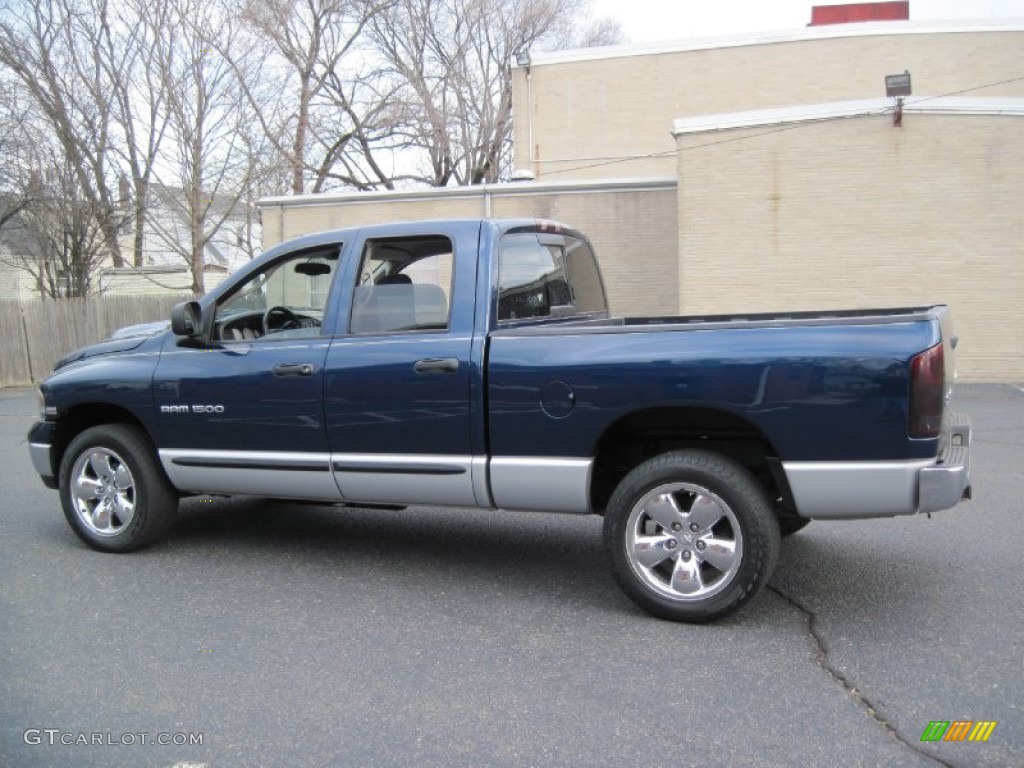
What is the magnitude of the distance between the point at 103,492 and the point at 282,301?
1.67m

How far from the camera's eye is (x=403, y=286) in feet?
16.2

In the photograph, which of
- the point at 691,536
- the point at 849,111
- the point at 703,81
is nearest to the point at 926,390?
the point at 691,536

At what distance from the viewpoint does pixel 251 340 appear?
517 cm

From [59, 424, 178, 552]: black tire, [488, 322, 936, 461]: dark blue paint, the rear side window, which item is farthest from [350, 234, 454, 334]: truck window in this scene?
[59, 424, 178, 552]: black tire

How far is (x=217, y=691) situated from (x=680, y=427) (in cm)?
246

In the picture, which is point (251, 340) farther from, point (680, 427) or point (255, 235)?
point (255, 235)

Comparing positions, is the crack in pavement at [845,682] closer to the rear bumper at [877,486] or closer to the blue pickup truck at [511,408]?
the blue pickup truck at [511,408]

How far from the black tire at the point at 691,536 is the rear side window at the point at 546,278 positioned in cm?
125

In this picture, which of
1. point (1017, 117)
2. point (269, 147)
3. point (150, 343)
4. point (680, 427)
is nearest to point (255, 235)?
point (269, 147)

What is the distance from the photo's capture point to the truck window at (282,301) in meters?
5.18

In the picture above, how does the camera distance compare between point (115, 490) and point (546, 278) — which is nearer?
point (546, 278)

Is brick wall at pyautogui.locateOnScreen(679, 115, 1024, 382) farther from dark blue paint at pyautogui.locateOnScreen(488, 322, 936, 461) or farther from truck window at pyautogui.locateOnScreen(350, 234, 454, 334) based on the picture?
dark blue paint at pyautogui.locateOnScreen(488, 322, 936, 461)

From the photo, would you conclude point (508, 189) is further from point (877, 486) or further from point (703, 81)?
point (877, 486)

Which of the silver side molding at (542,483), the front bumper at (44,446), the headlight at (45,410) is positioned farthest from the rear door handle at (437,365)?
the front bumper at (44,446)
